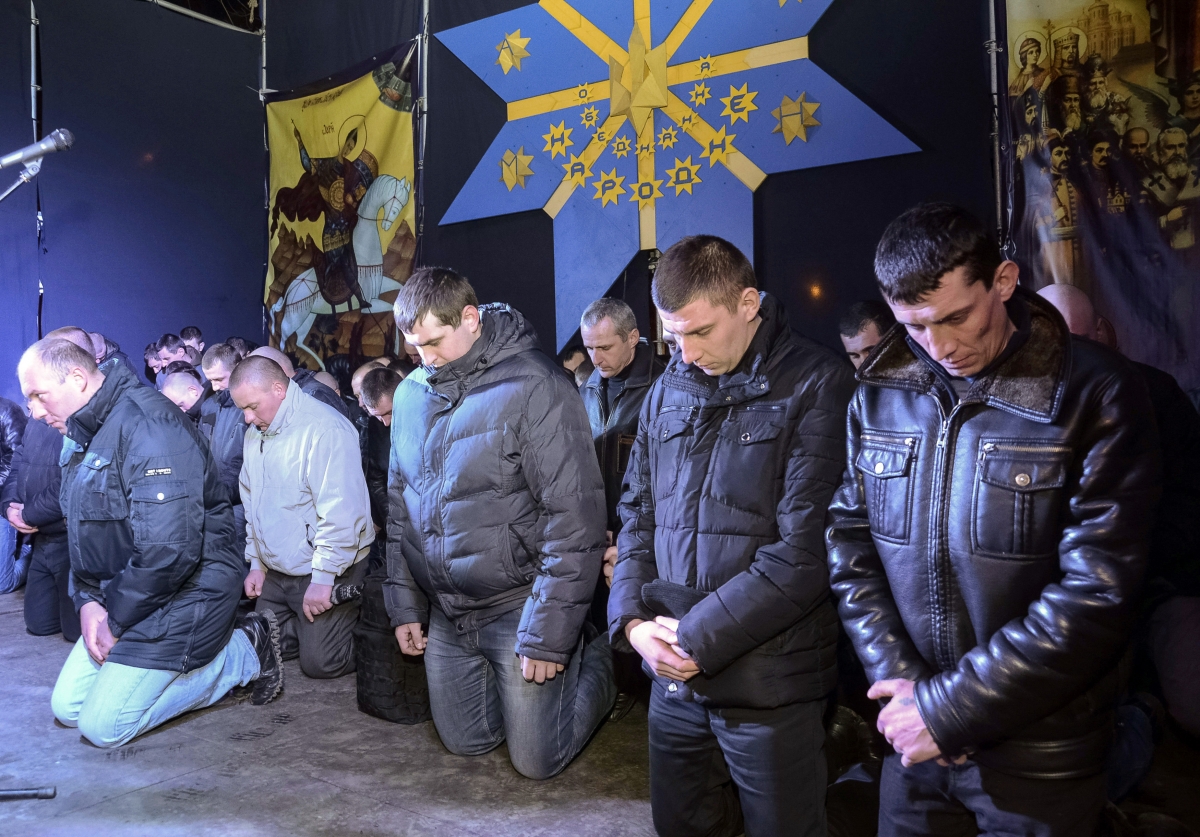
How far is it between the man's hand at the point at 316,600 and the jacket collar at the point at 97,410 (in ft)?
3.88

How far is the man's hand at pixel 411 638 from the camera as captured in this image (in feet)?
10.9

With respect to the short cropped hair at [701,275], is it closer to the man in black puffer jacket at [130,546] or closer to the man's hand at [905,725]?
the man's hand at [905,725]

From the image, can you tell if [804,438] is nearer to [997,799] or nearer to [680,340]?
[680,340]

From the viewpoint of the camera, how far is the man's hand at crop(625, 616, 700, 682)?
218cm

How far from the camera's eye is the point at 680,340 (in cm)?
223

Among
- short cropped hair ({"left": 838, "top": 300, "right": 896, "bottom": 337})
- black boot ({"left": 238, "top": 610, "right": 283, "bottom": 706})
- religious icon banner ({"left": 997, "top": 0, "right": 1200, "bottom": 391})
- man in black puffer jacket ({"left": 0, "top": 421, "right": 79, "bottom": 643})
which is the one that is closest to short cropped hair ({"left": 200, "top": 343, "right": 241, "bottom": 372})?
man in black puffer jacket ({"left": 0, "top": 421, "right": 79, "bottom": 643})

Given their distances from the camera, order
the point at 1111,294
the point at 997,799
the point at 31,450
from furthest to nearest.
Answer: the point at 31,450
the point at 1111,294
the point at 997,799

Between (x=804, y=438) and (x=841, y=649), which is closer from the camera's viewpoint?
(x=804, y=438)

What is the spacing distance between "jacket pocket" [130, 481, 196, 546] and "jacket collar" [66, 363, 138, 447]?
0.34 m

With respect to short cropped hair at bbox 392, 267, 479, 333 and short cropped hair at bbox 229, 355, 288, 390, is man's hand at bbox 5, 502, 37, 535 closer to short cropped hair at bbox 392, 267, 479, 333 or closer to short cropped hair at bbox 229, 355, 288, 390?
short cropped hair at bbox 229, 355, 288, 390

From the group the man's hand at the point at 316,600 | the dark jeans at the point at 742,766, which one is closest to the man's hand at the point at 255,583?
the man's hand at the point at 316,600

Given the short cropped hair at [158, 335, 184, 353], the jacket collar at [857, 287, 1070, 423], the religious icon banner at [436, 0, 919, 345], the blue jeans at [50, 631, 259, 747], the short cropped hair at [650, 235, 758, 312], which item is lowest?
the blue jeans at [50, 631, 259, 747]

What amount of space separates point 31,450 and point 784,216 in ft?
15.8

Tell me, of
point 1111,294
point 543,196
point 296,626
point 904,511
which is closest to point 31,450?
point 296,626
